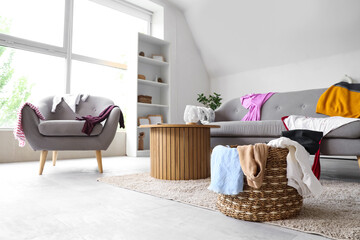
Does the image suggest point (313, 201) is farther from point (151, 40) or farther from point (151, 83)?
point (151, 40)

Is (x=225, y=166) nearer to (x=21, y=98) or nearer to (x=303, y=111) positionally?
(x=303, y=111)

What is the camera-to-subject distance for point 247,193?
3.97 feet

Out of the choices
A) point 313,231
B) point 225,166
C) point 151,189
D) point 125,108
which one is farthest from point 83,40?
point 313,231

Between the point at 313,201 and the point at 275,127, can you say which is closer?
the point at 313,201

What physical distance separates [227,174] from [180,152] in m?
0.97

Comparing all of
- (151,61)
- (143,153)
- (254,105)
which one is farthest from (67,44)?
(254,105)

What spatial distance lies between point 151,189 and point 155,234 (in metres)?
0.79

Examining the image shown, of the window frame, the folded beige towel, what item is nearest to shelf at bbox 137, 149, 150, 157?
the window frame

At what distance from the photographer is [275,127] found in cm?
254

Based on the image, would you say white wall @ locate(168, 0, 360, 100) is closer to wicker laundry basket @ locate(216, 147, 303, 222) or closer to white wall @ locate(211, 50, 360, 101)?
white wall @ locate(211, 50, 360, 101)

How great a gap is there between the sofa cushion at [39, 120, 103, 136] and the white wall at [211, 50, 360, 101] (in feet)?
12.8

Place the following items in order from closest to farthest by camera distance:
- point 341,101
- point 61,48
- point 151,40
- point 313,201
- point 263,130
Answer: point 313,201, point 263,130, point 341,101, point 61,48, point 151,40

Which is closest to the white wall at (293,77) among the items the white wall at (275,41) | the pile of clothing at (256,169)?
the white wall at (275,41)

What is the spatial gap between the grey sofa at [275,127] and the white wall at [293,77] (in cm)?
184
